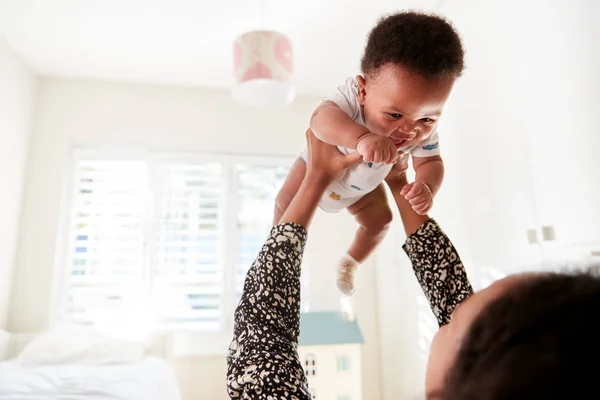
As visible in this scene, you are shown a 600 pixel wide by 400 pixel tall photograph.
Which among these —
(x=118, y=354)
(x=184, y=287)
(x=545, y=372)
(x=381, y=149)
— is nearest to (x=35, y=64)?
(x=184, y=287)

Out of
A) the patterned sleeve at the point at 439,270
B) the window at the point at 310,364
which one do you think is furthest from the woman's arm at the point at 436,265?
the window at the point at 310,364

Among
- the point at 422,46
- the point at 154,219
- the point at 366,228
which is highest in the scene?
the point at 154,219

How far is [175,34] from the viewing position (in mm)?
2781

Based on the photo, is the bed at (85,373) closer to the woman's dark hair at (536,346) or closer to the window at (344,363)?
the window at (344,363)

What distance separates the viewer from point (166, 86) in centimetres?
347

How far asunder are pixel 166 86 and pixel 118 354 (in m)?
2.01

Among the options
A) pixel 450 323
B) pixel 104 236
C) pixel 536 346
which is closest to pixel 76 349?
pixel 104 236

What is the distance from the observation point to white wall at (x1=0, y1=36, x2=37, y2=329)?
9.36 feet

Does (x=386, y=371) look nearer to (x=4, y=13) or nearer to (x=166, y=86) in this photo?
(x=166, y=86)

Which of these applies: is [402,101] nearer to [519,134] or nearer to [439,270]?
[439,270]

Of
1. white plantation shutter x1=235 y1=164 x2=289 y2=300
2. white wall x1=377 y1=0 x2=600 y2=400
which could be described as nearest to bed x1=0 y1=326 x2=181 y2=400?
white plantation shutter x1=235 y1=164 x2=289 y2=300

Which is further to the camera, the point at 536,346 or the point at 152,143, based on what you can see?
the point at 152,143

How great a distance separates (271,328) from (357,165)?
1.16 ft

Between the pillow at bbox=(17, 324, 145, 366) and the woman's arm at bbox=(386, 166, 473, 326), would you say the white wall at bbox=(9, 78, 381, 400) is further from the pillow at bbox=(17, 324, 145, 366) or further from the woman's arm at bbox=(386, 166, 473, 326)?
the woman's arm at bbox=(386, 166, 473, 326)
